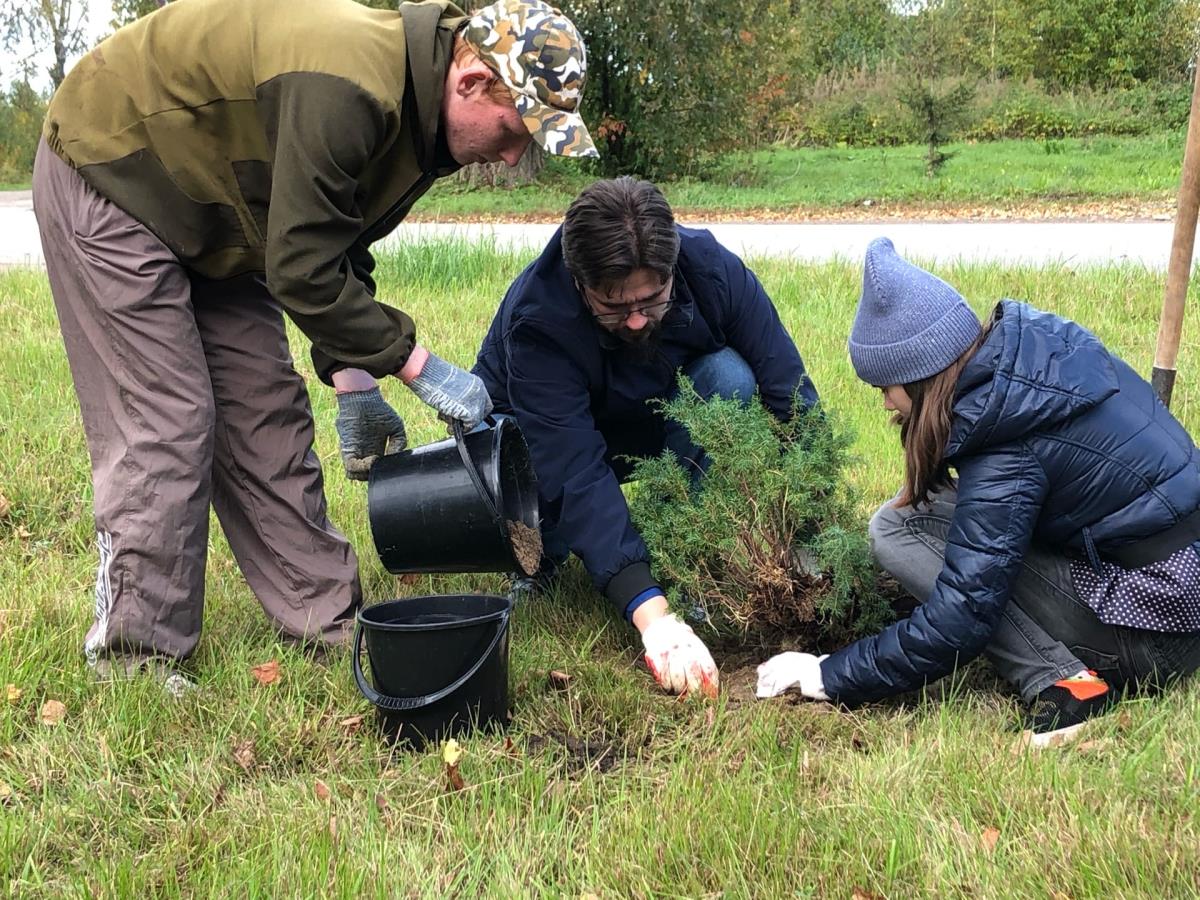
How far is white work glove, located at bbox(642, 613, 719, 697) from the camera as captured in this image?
2740 millimetres

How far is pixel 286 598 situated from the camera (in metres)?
3.22

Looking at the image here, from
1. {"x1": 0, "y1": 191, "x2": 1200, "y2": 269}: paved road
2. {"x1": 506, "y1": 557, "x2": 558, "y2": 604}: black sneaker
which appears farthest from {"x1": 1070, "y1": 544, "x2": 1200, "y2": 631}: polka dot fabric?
{"x1": 0, "y1": 191, "x2": 1200, "y2": 269}: paved road

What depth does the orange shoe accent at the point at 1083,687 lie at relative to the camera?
2.54 m

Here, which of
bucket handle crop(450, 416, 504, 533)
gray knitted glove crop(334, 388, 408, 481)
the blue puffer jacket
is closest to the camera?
the blue puffer jacket

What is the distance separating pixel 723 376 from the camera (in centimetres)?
333

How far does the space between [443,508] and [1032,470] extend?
4.78ft

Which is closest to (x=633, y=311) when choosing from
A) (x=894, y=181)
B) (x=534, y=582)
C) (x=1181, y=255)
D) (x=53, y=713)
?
(x=534, y=582)

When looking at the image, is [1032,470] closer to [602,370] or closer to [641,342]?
[641,342]

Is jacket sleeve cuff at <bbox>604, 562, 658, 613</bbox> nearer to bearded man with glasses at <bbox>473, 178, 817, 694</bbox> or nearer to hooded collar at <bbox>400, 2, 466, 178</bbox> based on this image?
bearded man with glasses at <bbox>473, 178, 817, 694</bbox>

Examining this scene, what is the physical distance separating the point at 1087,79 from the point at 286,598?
88.4 feet

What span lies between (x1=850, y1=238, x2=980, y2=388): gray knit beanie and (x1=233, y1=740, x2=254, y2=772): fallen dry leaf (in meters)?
1.65

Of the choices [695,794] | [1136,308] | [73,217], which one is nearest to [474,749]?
[695,794]

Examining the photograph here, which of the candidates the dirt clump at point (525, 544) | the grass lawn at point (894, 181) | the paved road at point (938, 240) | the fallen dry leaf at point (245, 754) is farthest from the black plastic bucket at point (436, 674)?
the grass lawn at point (894, 181)

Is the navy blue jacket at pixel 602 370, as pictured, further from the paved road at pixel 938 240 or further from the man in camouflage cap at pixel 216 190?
the paved road at pixel 938 240
